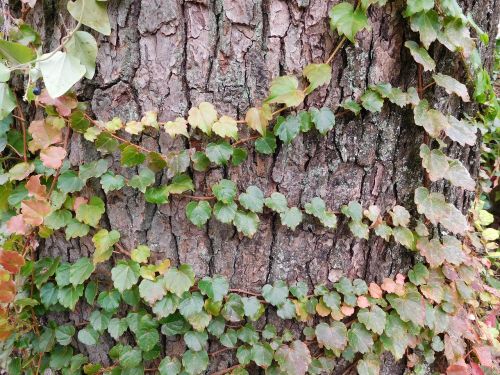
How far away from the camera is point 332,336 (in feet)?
3.98

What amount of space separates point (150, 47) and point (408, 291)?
1.07 metres

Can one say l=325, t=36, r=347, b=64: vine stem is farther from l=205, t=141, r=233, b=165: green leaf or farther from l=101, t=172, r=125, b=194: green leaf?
l=101, t=172, r=125, b=194: green leaf

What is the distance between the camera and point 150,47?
103 cm

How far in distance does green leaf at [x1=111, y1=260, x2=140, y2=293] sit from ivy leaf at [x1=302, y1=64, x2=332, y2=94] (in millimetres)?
691

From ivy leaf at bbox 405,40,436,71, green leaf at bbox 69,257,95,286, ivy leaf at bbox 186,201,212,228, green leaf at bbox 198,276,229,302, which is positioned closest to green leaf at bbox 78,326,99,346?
green leaf at bbox 69,257,95,286

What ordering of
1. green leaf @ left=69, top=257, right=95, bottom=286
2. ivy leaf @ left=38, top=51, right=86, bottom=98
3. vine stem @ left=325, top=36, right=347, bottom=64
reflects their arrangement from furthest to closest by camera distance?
green leaf @ left=69, top=257, right=95, bottom=286 < vine stem @ left=325, top=36, right=347, bottom=64 < ivy leaf @ left=38, top=51, right=86, bottom=98

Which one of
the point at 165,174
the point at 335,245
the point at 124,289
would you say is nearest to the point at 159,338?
the point at 124,289

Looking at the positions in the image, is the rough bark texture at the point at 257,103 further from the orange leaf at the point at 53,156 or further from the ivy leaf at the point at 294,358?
the ivy leaf at the point at 294,358

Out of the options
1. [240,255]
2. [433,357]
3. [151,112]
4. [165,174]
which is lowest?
[433,357]

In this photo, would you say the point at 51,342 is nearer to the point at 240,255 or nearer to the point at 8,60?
the point at 240,255

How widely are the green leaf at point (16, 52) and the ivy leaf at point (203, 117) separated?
43 centimetres

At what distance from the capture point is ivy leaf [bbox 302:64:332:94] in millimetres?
1027

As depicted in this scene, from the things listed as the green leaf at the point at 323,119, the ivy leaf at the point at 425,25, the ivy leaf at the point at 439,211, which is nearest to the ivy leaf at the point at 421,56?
the ivy leaf at the point at 425,25

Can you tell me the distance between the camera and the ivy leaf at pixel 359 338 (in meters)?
1.22
